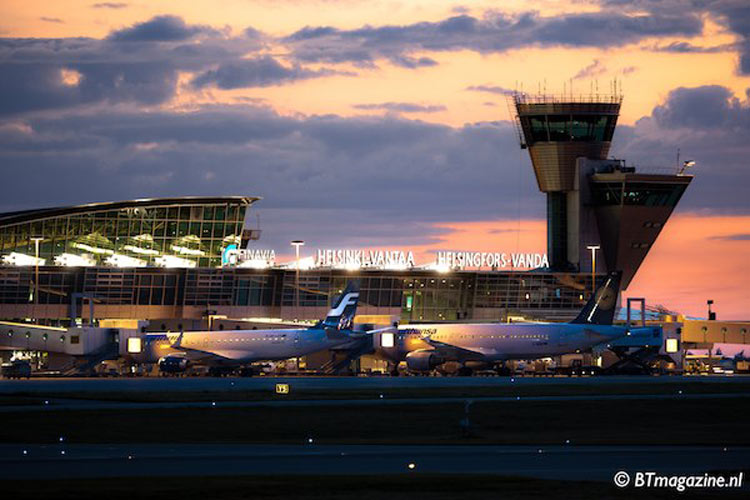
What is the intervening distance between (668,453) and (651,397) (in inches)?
1350

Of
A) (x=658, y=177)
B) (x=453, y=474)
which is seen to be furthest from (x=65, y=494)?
(x=658, y=177)

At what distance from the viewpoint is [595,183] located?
621 ft

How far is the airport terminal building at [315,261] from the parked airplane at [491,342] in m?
45.1

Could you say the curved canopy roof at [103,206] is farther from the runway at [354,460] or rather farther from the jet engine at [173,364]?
the runway at [354,460]

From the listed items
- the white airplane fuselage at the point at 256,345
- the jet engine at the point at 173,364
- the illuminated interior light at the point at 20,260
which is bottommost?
the jet engine at the point at 173,364

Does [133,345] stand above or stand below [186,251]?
below

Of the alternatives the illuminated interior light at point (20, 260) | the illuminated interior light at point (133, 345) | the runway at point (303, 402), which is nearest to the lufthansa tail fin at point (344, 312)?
the illuminated interior light at point (133, 345)

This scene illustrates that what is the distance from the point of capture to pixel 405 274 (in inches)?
7180

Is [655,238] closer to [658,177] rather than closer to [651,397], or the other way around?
[658,177]

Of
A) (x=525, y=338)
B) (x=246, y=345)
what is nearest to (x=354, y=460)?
(x=525, y=338)

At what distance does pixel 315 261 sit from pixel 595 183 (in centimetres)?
4531

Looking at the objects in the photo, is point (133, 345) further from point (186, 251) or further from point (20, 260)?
point (186, 251)

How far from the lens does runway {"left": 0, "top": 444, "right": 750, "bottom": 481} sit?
1581 inches

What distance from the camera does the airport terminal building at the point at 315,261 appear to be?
574ft
